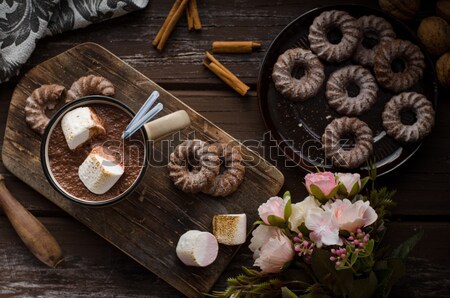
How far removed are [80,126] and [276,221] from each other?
0.69 metres

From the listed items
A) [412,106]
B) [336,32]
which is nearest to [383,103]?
[412,106]

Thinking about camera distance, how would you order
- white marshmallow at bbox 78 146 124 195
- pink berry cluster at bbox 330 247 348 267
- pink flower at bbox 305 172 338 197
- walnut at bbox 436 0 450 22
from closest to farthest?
pink berry cluster at bbox 330 247 348 267 < pink flower at bbox 305 172 338 197 < white marshmallow at bbox 78 146 124 195 < walnut at bbox 436 0 450 22

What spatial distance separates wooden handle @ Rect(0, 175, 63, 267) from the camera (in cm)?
216

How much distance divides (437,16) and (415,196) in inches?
25.6

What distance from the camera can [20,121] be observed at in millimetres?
2217

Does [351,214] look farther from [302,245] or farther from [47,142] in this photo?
[47,142]

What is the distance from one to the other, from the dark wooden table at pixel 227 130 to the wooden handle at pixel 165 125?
0.99 feet

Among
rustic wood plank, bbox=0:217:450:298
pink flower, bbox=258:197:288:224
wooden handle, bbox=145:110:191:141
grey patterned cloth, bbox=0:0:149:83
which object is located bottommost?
rustic wood plank, bbox=0:217:450:298

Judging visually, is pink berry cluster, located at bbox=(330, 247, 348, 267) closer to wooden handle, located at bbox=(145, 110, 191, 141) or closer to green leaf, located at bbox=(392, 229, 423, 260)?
green leaf, located at bbox=(392, 229, 423, 260)

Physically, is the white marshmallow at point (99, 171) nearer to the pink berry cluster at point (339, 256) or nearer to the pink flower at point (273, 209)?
the pink flower at point (273, 209)

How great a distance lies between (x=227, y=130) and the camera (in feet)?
7.51

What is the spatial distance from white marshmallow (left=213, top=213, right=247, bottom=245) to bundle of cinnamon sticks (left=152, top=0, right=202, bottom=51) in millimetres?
662

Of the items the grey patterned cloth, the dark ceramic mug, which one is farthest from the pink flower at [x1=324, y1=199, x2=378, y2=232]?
the grey patterned cloth

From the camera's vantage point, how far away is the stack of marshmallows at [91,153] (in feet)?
6.49
